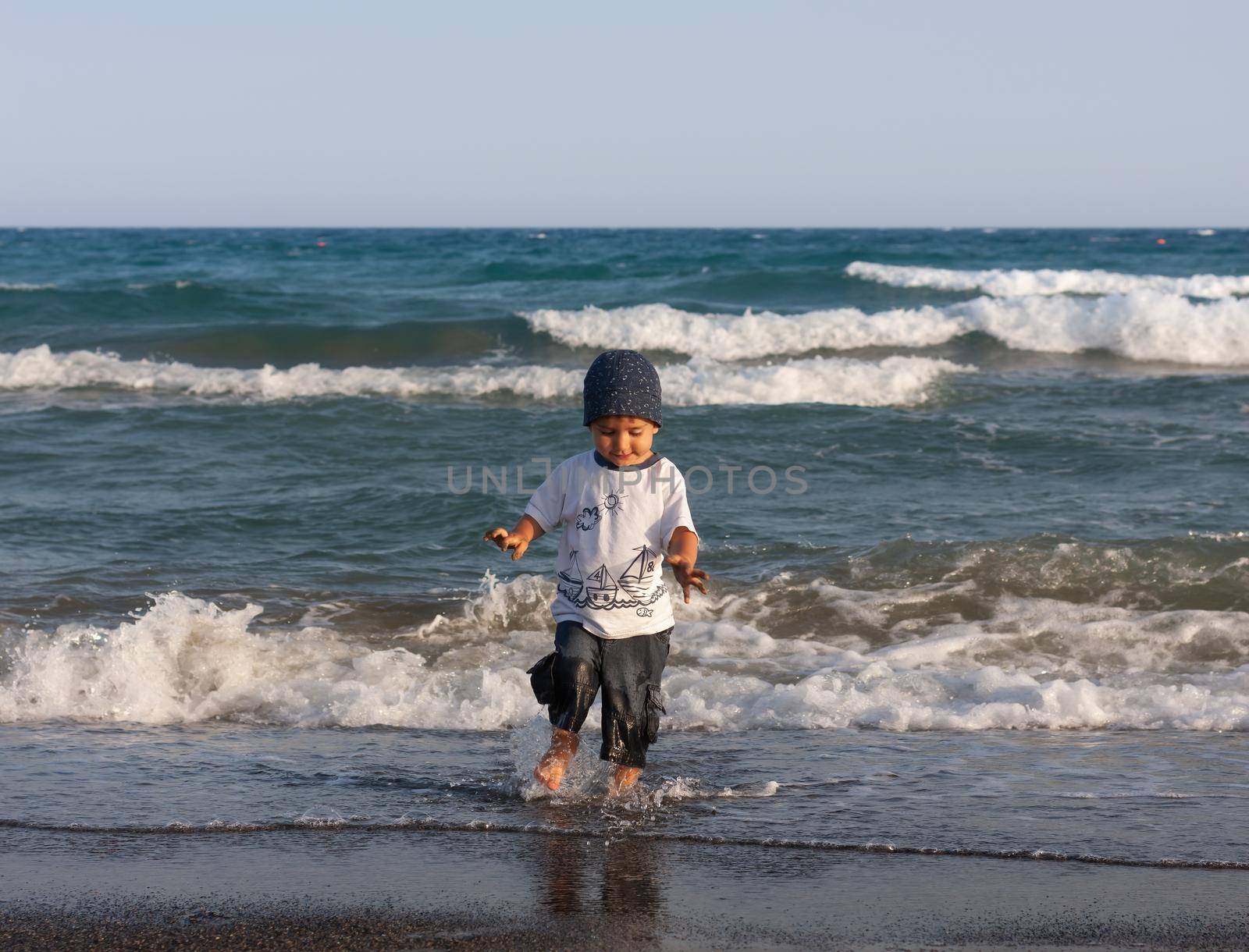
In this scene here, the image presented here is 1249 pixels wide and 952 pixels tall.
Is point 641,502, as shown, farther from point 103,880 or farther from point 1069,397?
point 1069,397

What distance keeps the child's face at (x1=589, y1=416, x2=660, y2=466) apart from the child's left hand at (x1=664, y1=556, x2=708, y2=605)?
1.24 ft

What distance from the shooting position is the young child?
3758 millimetres

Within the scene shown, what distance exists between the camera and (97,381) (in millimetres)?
15102

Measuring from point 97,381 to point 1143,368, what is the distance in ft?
42.5

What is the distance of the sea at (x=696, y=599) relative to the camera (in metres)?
3.79

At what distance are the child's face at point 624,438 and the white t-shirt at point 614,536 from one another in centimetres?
3

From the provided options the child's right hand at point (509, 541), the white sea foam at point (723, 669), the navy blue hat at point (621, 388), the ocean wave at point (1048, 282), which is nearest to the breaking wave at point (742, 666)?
the white sea foam at point (723, 669)

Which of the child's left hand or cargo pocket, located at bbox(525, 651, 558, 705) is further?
cargo pocket, located at bbox(525, 651, 558, 705)

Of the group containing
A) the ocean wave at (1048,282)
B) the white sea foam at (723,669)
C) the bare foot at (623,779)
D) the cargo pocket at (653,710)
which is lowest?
the white sea foam at (723,669)

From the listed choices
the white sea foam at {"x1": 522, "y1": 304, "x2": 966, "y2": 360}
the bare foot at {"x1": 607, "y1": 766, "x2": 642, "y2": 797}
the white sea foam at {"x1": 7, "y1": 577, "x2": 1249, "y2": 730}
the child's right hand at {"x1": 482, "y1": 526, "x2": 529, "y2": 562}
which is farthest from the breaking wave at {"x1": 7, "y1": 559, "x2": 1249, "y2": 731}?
the white sea foam at {"x1": 522, "y1": 304, "x2": 966, "y2": 360}

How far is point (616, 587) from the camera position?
148 inches

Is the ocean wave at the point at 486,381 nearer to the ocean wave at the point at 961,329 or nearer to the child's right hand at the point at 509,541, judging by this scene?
the ocean wave at the point at 961,329

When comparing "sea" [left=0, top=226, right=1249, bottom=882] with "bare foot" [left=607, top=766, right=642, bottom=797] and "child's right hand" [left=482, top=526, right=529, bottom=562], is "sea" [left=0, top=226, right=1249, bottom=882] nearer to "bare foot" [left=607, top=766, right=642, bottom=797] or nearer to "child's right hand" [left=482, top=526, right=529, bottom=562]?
"bare foot" [left=607, top=766, right=642, bottom=797]

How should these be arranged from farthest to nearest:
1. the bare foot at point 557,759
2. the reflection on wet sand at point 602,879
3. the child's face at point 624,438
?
1. the bare foot at point 557,759
2. the child's face at point 624,438
3. the reflection on wet sand at point 602,879
